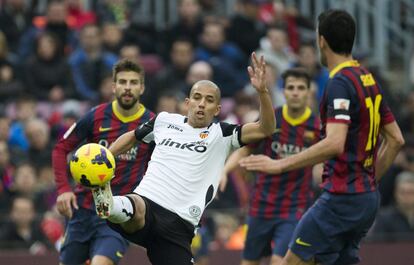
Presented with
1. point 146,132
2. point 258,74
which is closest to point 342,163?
point 258,74

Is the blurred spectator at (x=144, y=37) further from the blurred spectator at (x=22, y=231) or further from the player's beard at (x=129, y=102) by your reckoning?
the player's beard at (x=129, y=102)

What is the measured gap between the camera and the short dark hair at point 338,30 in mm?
8688

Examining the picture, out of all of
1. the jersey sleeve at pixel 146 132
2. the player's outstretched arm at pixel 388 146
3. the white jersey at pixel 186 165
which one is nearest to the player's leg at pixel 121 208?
the white jersey at pixel 186 165

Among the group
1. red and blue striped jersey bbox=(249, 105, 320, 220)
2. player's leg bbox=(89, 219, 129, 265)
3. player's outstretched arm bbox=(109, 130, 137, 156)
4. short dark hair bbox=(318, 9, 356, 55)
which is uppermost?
short dark hair bbox=(318, 9, 356, 55)

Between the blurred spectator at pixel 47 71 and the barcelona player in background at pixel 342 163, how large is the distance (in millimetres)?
8952

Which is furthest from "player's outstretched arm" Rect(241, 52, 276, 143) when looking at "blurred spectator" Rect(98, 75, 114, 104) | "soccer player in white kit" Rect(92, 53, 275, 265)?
"blurred spectator" Rect(98, 75, 114, 104)

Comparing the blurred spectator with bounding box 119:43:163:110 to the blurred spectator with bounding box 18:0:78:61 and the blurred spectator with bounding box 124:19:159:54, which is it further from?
the blurred spectator with bounding box 18:0:78:61

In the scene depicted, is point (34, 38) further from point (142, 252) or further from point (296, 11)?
point (142, 252)

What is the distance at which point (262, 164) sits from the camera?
28.5 feet

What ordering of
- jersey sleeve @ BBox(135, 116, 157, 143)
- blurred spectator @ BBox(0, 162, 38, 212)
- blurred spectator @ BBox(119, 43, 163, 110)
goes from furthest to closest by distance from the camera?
blurred spectator @ BBox(119, 43, 163, 110), blurred spectator @ BBox(0, 162, 38, 212), jersey sleeve @ BBox(135, 116, 157, 143)

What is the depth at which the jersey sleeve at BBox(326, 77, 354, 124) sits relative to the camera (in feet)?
27.8

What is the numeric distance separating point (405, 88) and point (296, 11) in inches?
89.9

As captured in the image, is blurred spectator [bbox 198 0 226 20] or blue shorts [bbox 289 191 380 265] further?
blurred spectator [bbox 198 0 226 20]

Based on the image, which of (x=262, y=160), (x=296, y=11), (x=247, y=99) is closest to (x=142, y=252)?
(x=247, y=99)
